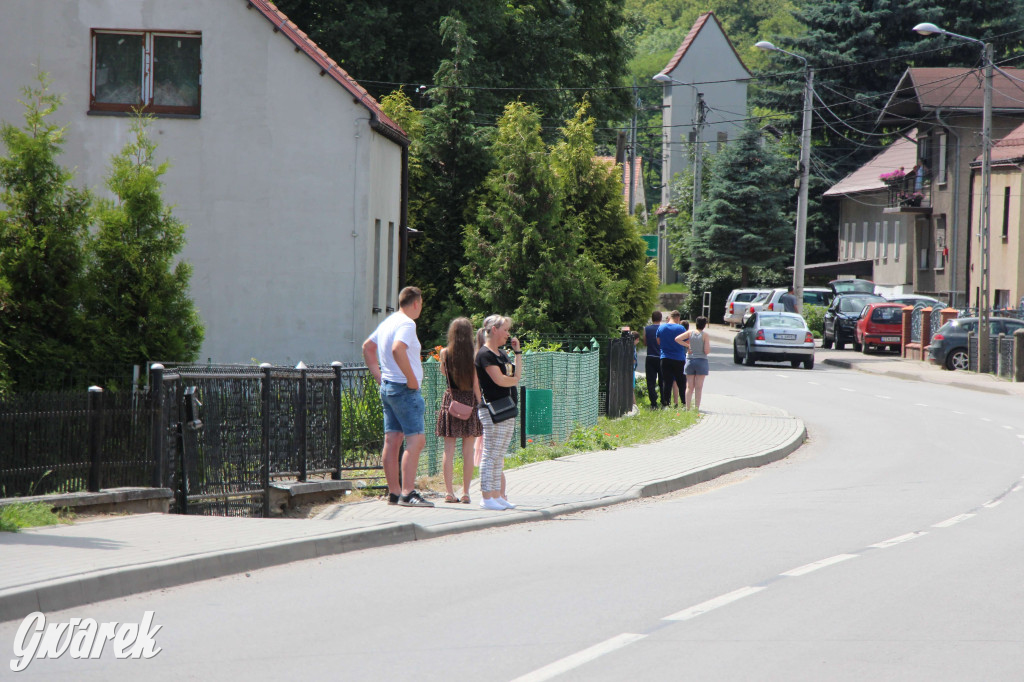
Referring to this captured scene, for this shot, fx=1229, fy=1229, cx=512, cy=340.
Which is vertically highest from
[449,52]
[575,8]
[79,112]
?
[575,8]

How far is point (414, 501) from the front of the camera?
11180mm

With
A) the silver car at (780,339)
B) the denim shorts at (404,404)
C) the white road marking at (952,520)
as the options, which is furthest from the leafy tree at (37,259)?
the silver car at (780,339)

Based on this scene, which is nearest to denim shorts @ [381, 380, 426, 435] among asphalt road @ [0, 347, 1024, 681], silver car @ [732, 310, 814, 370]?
asphalt road @ [0, 347, 1024, 681]

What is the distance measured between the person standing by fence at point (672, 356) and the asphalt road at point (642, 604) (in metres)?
8.80

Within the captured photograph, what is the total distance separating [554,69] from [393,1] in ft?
20.0

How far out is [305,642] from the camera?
6.39 meters

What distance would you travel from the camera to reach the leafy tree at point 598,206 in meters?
30.8

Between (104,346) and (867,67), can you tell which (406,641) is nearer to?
(104,346)

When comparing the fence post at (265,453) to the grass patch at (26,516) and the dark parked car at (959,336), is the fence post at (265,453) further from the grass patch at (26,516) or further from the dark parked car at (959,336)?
the dark parked car at (959,336)

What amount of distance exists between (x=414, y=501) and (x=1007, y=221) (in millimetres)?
43939

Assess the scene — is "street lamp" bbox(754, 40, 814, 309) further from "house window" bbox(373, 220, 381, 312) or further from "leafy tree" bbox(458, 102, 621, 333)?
"house window" bbox(373, 220, 381, 312)

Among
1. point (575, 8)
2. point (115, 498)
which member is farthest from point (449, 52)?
point (115, 498)

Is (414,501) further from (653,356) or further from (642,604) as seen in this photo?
(653,356)

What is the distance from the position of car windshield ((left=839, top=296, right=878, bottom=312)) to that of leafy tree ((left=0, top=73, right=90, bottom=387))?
3778cm
